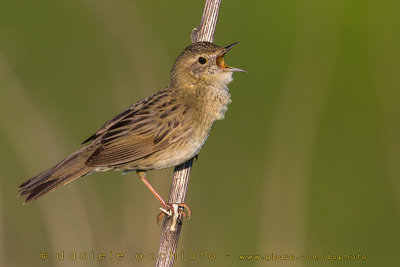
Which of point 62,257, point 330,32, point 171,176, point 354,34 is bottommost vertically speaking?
point 62,257

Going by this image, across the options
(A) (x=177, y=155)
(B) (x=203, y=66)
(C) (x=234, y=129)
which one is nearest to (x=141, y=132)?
(A) (x=177, y=155)

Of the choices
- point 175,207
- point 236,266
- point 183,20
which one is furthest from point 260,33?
point 175,207

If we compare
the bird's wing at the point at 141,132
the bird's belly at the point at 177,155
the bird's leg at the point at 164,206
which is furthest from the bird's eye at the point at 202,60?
the bird's leg at the point at 164,206

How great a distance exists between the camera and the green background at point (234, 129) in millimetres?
5141

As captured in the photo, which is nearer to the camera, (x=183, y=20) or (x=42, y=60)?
(x=42, y=60)

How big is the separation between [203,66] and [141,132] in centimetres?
69

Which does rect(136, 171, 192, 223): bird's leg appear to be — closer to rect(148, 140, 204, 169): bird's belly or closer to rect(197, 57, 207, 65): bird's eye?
rect(148, 140, 204, 169): bird's belly

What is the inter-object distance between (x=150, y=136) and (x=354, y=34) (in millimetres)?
5465

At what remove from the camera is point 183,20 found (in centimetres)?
963

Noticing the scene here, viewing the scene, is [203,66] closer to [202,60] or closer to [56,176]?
[202,60]

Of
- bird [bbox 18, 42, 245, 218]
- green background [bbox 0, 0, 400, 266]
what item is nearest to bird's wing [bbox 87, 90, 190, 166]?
bird [bbox 18, 42, 245, 218]

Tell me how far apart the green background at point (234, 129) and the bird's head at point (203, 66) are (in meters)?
0.34

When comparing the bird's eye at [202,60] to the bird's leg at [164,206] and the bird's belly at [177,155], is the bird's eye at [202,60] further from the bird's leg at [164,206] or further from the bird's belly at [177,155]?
the bird's leg at [164,206]

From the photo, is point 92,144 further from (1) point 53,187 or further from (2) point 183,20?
(2) point 183,20
